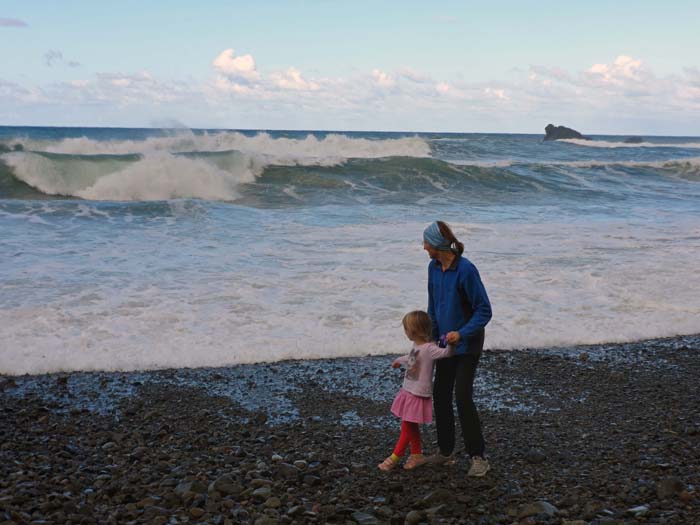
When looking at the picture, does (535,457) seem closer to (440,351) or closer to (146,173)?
(440,351)

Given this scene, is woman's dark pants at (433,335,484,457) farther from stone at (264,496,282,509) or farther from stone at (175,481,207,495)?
stone at (175,481,207,495)

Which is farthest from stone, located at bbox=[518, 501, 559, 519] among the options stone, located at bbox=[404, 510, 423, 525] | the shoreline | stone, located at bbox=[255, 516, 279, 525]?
the shoreline

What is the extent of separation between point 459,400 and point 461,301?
58 centimetres

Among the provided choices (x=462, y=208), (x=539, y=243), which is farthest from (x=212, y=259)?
(x=462, y=208)

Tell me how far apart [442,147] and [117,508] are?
44.5 metres

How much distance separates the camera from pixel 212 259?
1112 cm

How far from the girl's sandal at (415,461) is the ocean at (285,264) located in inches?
108

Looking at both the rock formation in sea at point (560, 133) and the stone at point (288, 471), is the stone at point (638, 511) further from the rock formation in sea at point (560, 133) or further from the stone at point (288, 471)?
the rock formation in sea at point (560, 133)

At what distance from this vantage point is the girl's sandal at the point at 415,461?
4.30 m

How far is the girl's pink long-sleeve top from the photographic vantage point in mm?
4219

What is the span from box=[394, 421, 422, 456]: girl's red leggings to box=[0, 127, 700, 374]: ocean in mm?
2704

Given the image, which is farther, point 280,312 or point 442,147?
point 442,147

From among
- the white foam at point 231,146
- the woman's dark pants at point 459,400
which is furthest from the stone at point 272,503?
the white foam at point 231,146

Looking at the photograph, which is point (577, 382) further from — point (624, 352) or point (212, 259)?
point (212, 259)
